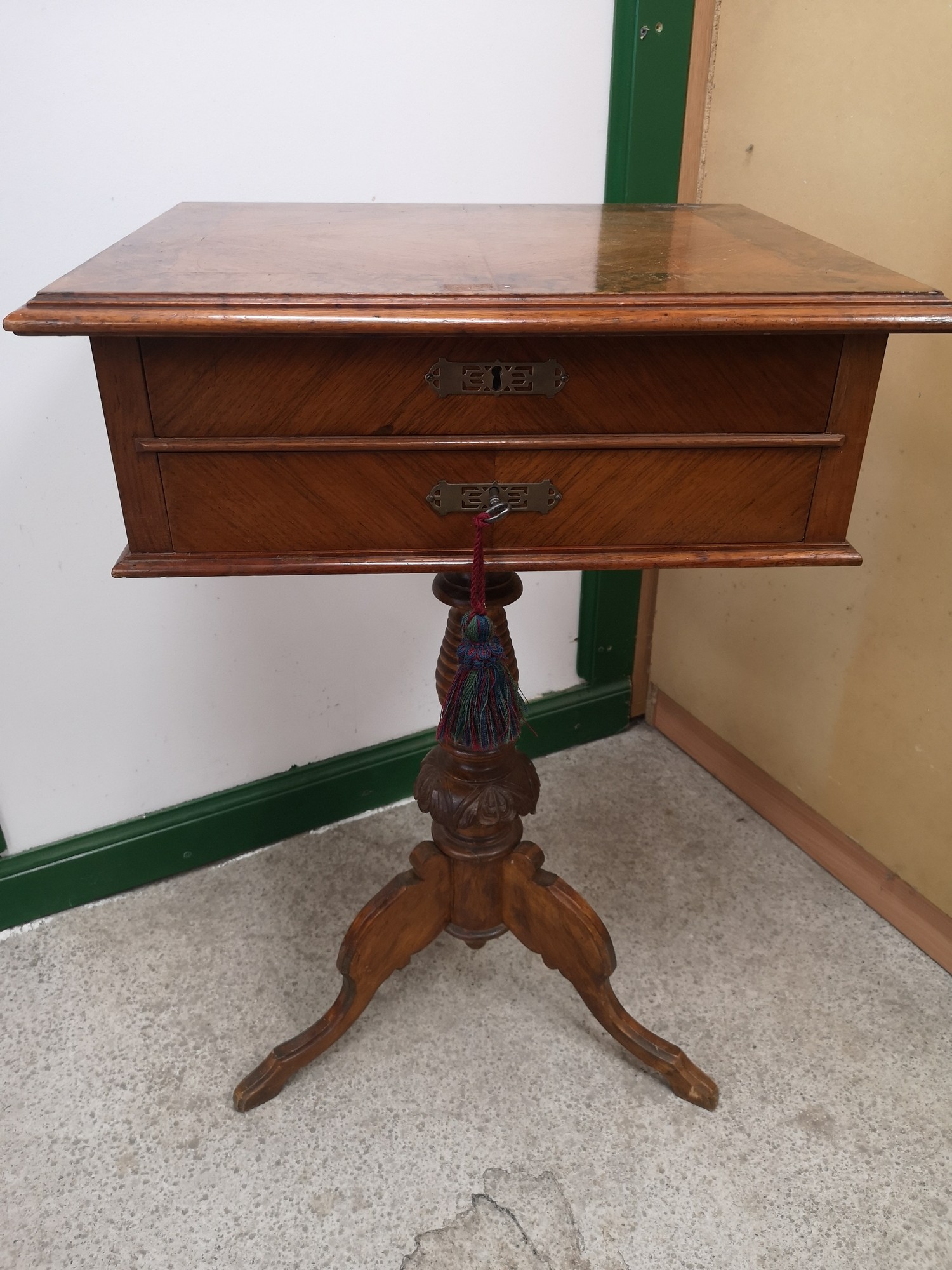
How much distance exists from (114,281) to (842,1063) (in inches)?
51.6

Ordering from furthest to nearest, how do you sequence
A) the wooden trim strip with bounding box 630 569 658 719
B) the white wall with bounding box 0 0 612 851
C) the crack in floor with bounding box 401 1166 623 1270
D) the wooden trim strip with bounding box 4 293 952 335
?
the wooden trim strip with bounding box 630 569 658 719, the white wall with bounding box 0 0 612 851, the crack in floor with bounding box 401 1166 623 1270, the wooden trim strip with bounding box 4 293 952 335

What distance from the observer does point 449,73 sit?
137cm

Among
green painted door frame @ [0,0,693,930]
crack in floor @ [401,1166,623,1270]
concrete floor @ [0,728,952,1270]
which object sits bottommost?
concrete floor @ [0,728,952,1270]

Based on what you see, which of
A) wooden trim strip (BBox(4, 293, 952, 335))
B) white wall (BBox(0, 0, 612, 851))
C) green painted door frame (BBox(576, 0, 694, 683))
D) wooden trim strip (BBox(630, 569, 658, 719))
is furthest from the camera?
wooden trim strip (BBox(630, 569, 658, 719))

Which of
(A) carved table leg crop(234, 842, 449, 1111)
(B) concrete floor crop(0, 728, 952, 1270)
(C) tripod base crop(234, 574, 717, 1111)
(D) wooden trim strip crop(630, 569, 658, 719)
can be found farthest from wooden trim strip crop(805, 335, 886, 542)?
(D) wooden trim strip crop(630, 569, 658, 719)

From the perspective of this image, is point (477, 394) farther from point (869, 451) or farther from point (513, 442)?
point (869, 451)

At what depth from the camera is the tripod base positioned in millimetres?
1195

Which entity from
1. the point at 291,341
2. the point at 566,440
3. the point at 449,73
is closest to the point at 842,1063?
the point at 566,440

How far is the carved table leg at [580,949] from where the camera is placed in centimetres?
122

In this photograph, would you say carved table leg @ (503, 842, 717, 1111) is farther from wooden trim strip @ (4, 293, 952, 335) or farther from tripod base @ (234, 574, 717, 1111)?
wooden trim strip @ (4, 293, 952, 335)

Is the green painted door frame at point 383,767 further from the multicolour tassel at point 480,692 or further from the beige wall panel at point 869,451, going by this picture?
the multicolour tassel at point 480,692

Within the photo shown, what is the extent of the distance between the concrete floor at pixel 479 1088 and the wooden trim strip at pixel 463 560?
0.78 m

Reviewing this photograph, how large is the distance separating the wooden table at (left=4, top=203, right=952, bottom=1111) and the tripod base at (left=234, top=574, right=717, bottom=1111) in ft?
1.29

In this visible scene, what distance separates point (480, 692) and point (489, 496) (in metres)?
0.22
